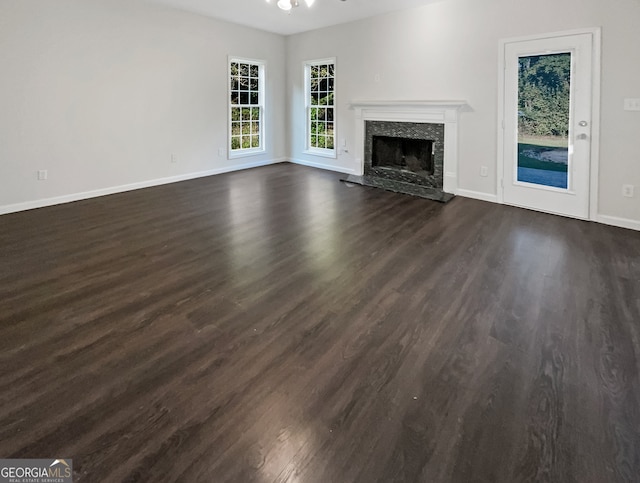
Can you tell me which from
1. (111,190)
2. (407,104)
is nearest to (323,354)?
(407,104)

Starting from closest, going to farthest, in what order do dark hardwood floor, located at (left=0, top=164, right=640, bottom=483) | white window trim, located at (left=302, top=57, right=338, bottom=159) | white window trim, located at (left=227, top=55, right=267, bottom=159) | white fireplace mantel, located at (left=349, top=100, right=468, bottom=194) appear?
1. dark hardwood floor, located at (left=0, top=164, right=640, bottom=483)
2. white fireplace mantel, located at (left=349, top=100, right=468, bottom=194)
3. white window trim, located at (left=227, top=55, right=267, bottom=159)
4. white window trim, located at (left=302, top=57, right=338, bottom=159)

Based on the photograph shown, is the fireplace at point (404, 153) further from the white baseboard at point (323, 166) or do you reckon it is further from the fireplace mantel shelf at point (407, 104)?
the white baseboard at point (323, 166)

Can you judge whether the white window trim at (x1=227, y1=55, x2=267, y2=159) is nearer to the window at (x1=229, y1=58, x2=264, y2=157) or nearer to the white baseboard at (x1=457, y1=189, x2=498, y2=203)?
the window at (x1=229, y1=58, x2=264, y2=157)

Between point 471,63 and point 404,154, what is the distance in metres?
1.73

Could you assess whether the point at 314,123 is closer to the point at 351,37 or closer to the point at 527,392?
the point at 351,37

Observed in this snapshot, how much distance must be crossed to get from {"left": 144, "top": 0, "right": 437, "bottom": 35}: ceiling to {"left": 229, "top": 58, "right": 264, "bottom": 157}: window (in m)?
0.81

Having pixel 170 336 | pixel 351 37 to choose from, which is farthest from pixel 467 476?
pixel 351 37

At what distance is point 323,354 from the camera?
2084 millimetres

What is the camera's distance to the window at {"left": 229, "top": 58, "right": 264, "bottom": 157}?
7523mm

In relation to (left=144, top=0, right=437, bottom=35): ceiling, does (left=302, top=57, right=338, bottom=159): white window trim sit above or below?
below

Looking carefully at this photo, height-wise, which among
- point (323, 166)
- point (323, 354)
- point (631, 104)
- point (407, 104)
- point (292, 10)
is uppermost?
point (292, 10)

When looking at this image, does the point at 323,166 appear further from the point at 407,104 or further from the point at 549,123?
the point at 549,123

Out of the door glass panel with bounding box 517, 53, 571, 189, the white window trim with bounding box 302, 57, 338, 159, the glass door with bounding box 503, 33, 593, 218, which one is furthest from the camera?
the white window trim with bounding box 302, 57, 338, 159

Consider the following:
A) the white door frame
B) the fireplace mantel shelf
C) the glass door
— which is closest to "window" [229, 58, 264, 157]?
the fireplace mantel shelf
